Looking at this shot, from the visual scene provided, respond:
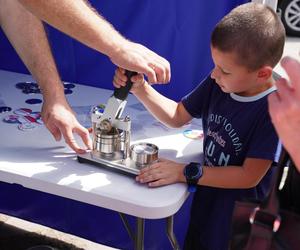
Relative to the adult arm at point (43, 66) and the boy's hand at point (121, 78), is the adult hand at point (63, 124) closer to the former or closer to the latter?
the adult arm at point (43, 66)

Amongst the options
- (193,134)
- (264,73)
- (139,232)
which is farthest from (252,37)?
(139,232)

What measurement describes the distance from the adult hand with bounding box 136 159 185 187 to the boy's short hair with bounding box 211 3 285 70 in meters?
0.30

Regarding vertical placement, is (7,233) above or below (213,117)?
below

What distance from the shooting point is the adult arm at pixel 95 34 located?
1.18m

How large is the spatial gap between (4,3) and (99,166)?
0.73 meters

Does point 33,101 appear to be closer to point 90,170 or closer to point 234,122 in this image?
point 90,170

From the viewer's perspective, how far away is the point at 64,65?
189 centimetres

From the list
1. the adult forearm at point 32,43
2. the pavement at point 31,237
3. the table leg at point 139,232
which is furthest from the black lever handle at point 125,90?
the pavement at point 31,237

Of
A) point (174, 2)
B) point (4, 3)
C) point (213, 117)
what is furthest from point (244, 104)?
point (4, 3)

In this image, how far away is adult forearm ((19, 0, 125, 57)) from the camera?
1.19m

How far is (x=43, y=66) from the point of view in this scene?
56.7 inches

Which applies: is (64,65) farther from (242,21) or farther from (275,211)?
(275,211)

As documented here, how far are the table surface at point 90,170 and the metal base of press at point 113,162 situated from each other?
1 cm

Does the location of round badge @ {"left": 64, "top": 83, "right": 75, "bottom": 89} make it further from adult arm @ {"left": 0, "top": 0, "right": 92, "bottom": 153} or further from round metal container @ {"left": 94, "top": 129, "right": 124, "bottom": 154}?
round metal container @ {"left": 94, "top": 129, "right": 124, "bottom": 154}
